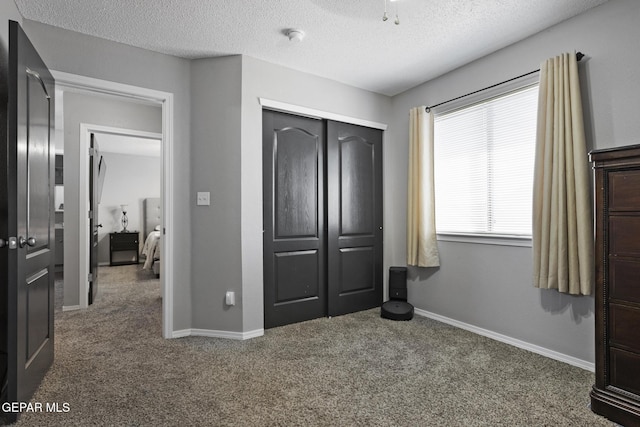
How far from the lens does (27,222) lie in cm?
184

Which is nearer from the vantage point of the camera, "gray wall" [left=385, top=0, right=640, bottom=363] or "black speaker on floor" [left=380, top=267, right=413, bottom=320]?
"gray wall" [left=385, top=0, right=640, bottom=363]

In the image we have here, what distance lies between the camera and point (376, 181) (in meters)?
3.89

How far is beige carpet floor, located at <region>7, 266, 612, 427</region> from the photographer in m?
1.78

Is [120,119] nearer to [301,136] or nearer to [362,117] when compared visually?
[301,136]

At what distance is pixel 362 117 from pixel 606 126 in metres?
2.13

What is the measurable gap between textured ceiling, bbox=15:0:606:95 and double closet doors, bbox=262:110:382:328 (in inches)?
27.9

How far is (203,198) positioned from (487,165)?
2546 millimetres

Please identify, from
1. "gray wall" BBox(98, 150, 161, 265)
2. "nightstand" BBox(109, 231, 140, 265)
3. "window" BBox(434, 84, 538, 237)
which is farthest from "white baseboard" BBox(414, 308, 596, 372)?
"gray wall" BBox(98, 150, 161, 265)

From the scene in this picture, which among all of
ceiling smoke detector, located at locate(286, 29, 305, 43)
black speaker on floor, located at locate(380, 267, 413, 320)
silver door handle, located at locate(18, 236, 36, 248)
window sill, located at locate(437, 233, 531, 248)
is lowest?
black speaker on floor, located at locate(380, 267, 413, 320)

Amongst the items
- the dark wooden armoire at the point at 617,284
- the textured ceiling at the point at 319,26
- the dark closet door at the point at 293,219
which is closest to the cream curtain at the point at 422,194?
the textured ceiling at the point at 319,26

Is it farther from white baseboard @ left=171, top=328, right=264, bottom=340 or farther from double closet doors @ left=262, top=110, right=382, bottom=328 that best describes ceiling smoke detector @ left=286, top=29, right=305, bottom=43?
white baseboard @ left=171, top=328, right=264, bottom=340

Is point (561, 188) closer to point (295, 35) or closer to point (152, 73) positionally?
point (295, 35)

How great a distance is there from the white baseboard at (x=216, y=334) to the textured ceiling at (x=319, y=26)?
2.42 meters

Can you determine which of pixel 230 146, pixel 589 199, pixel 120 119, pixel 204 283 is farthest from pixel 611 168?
pixel 120 119
